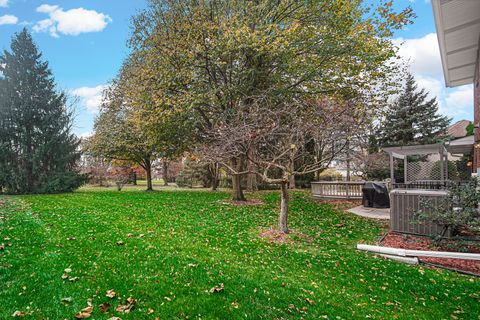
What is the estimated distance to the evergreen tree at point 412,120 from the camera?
2288cm

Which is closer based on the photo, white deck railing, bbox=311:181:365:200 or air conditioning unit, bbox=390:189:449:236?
air conditioning unit, bbox=390:189:449:236

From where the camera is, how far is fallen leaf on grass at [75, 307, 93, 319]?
2803 millimetres

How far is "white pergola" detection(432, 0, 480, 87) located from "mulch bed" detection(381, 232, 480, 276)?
18.6 feet

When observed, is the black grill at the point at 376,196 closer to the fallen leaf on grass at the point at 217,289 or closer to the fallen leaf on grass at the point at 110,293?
the fallen leaf on grass at the point at 217,289

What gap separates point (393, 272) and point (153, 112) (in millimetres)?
10896

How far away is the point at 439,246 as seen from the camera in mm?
5777

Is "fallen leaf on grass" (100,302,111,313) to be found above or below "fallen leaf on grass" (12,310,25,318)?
below

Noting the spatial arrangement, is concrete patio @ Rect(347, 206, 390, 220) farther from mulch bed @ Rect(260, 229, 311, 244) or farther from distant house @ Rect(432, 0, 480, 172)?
mulch bed @ Rect(260, 229, 311, 244)

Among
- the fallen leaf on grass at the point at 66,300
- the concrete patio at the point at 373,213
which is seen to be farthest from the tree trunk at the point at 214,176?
the fallen leaf on grass at the point at 66,300

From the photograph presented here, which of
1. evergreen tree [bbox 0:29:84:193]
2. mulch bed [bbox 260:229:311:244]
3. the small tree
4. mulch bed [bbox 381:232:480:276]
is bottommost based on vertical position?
mulch bed [bbox 381:232:480:276]

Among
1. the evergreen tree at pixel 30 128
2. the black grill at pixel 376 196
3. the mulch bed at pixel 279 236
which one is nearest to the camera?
the mulch bed at pixel 279 236

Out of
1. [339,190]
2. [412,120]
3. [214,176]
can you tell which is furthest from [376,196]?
[412,120]

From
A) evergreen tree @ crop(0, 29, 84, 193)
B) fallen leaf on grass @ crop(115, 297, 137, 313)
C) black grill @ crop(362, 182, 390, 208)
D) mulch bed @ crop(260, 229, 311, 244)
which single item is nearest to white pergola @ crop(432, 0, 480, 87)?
black grill @ crop(362, 182, 390, 208)

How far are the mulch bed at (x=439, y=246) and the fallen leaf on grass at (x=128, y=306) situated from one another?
5200mm
